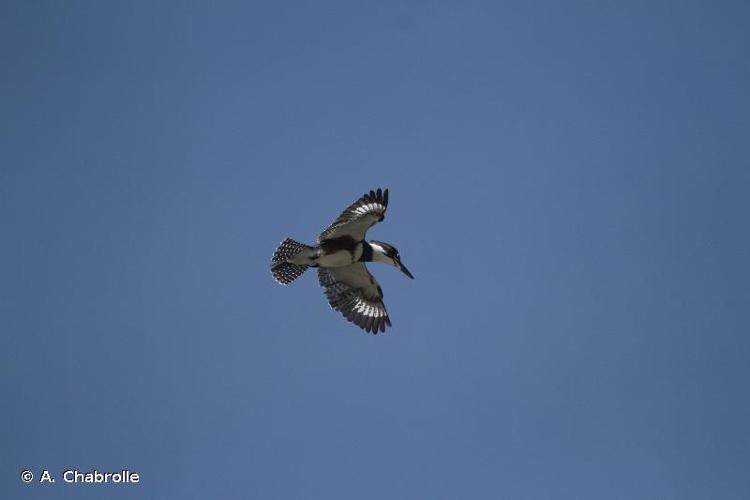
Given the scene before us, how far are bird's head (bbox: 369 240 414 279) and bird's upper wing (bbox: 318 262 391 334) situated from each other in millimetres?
415

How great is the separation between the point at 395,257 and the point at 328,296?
3.75 feet

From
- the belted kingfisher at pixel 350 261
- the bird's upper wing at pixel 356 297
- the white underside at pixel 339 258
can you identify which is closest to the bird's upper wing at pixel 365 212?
the belted kingfisher at pixel 350 261

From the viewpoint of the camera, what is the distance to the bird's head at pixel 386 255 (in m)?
11.1

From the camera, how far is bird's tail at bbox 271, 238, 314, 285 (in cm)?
1094

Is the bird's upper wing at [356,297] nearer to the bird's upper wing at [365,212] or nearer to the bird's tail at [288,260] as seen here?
the bird's tail at [288,260]

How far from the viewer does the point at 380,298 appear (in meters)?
11.7

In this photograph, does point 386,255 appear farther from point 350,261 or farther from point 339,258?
point 339,258

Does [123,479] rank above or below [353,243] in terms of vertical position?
below

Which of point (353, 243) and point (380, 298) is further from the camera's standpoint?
point (380, 298)

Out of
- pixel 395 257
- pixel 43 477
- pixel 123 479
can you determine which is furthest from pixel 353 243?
pixel 43 477

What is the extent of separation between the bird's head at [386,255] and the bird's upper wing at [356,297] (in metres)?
0.41

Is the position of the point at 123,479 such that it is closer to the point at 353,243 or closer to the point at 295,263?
the point at 295,263

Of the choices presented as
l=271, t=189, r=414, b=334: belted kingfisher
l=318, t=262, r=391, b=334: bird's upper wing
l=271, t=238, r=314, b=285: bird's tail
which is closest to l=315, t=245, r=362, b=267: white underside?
l=271, t=189, r=414, b=334: belted kingfisher

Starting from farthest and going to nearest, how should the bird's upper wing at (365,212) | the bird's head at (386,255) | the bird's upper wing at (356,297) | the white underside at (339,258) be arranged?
the bird's upper wing at (356,297) < the bird's head at (386,255) < the white underside at (339,258) < the bird's upper wing at (365,212)
